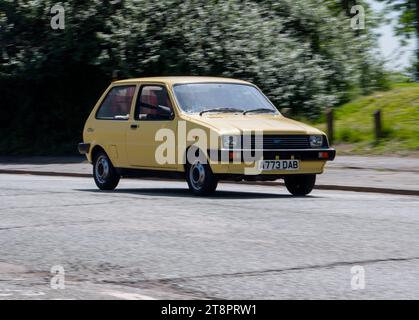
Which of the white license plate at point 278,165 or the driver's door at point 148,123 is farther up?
the driver's door at point 148,123

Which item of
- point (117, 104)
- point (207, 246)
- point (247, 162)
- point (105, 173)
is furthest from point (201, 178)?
point (207, 246)

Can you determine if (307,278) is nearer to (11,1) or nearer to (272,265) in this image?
(272,265)

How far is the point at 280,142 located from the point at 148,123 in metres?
2.21

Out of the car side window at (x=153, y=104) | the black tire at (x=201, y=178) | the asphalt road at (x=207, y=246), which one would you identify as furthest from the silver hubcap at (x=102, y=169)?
the black tire at (x=201, y=178)

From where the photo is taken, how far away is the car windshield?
15.4m

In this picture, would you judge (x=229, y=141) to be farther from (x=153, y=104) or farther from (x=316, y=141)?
(x=153, y=104)

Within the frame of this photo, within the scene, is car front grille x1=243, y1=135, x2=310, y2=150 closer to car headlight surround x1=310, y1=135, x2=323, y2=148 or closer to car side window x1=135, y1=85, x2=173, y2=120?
car headlight surround x1=310, y1=135, x2=323, y2=148

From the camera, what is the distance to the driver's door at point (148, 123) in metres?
15.5

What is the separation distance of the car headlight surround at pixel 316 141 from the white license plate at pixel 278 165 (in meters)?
0.39

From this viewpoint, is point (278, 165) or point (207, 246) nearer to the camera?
point (207, 246)

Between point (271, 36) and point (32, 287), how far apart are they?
22495mm

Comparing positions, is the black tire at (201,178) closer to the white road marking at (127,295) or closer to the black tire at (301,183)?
the black tire at (301,183)

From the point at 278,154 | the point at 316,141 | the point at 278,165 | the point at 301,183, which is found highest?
the point at 316,141

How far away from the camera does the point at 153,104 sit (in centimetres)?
1591
